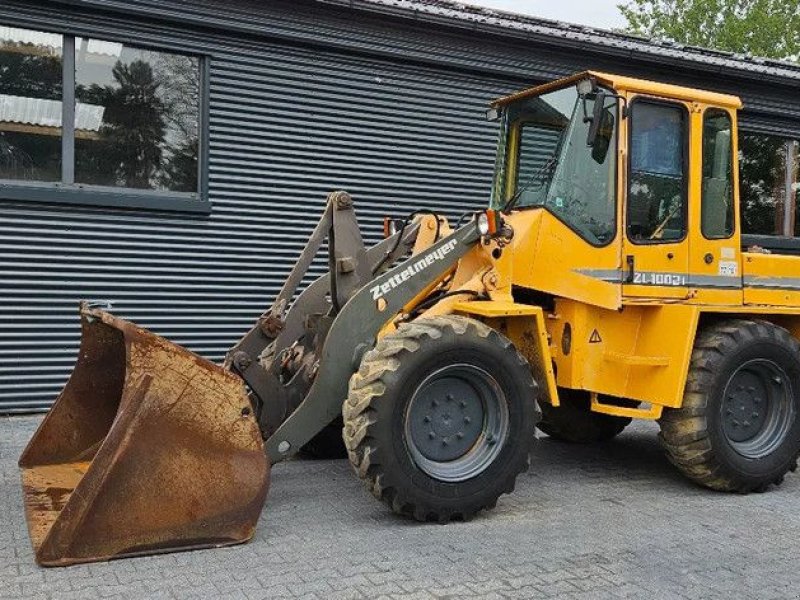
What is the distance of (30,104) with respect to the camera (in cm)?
820

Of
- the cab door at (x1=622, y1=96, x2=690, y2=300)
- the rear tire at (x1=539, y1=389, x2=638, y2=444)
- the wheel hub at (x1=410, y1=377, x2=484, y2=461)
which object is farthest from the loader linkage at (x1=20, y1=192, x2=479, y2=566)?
the rear tire at (x1=539, y1=389, x2=638, y2=444)

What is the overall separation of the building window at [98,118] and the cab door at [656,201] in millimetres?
5156

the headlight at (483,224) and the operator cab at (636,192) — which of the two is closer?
the headlight at (483,224)

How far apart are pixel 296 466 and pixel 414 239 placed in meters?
2.05

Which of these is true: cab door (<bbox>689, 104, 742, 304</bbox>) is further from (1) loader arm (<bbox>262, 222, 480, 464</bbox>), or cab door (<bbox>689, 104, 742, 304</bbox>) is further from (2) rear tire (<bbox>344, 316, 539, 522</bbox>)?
(1) loader arm (<bbox>262, 222, 480, 464</bbox>)

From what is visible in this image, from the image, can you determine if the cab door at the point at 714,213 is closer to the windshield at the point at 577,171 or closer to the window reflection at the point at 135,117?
the windshield at the point at 577,171

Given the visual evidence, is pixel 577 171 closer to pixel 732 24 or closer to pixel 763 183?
pixel 763 183

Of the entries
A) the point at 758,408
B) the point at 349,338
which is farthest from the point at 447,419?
the point at 758,408

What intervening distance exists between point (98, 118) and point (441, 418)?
5478mm

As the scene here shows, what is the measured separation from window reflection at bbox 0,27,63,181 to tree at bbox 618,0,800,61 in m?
36.0

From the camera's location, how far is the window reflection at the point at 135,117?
8500 mm

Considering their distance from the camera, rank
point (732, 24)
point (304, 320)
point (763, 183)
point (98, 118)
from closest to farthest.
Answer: point (304, 320), point (98, 118), point (763, 183), point (732, 24)

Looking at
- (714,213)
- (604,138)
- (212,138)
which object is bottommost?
(714,213)

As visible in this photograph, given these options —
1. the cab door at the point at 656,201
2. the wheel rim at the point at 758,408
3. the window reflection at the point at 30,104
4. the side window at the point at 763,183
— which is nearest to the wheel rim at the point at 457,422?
the cab door at the point at 656,201
